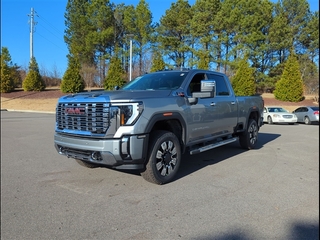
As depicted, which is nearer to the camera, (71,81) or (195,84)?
(195,84)

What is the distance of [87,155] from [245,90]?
29012mm

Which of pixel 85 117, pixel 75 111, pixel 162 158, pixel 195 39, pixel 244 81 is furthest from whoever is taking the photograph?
pixel 195 39

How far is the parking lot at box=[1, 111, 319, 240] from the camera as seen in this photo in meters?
2.93


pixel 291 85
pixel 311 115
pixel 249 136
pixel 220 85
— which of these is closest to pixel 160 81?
pixel 220 85

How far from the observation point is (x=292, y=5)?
111ft

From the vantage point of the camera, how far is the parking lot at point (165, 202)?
2928mm

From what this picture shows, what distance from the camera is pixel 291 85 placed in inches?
1142

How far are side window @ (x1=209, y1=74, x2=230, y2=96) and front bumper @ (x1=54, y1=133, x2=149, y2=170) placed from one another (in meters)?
2.80

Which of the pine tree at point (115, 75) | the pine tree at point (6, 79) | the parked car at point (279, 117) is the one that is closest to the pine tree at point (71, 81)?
the pine tree at point (115, 75)

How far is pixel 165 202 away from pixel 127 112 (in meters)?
1.44

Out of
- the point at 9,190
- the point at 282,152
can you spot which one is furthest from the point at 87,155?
the point at 282,152

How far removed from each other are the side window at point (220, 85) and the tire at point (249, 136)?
1.51 meters

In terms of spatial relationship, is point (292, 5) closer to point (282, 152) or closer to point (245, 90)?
point (245, 90)

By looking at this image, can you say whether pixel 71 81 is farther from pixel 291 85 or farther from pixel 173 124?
pixel 173 124
